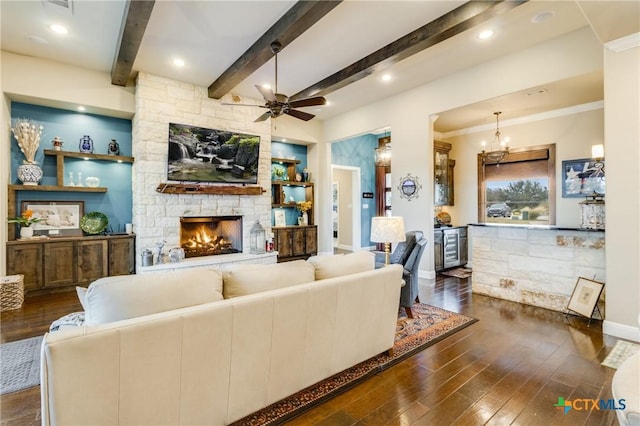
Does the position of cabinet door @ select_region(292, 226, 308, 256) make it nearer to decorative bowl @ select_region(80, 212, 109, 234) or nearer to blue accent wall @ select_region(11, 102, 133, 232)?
blue accent wall @ select_region(11, 102, 133, 232)

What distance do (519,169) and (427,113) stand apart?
2504 millimetres

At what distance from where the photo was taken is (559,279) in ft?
12.6

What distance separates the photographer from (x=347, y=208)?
30.3 feet

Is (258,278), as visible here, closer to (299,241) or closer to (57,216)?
(57,216)

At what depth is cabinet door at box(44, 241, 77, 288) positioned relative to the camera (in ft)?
14.4

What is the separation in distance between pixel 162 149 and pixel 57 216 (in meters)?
1.95

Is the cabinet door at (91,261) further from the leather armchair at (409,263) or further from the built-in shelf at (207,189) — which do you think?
the leather armchair at (409,263)

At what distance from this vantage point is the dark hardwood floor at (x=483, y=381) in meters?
1.91

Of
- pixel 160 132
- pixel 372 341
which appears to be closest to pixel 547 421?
pixel 372 341

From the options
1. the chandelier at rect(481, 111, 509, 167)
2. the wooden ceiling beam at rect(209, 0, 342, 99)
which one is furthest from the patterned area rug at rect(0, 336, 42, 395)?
the chandelier at rect(481, 111, 509, 167)

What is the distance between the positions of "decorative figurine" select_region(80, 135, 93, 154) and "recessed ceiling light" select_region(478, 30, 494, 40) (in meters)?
6.07

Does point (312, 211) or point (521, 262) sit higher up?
point (312, 211)

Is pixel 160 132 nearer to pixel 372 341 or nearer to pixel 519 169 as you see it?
pixel 372 341

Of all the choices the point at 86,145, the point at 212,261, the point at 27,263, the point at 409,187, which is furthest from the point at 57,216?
the point at 409,187
